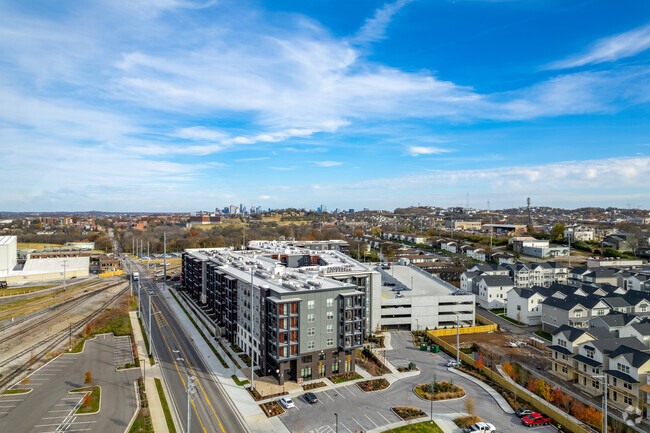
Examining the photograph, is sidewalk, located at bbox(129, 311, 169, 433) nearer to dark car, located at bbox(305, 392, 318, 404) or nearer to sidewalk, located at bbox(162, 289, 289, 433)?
sidewalk, located at bbox(162, 289, 289, 433)

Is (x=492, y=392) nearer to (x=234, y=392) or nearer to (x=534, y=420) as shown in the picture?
(x=534, y=420)

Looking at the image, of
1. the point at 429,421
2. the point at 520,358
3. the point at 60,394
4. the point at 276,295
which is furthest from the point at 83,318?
the point at 520,358

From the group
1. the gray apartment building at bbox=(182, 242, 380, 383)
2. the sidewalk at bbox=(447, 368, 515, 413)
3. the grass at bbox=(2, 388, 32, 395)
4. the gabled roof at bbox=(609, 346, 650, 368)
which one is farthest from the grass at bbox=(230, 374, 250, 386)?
the gabled roof at bbox=(609, 346, 650, 368)

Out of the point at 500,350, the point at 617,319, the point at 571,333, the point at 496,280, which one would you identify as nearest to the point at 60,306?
the point at 500,350

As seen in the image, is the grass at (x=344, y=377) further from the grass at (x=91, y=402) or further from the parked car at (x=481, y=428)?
the grass at (x=91, y=402)

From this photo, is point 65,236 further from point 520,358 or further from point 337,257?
point 520,358

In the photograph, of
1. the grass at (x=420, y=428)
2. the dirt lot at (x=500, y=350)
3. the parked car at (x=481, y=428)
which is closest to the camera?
the parked car at (x=481, y=428)

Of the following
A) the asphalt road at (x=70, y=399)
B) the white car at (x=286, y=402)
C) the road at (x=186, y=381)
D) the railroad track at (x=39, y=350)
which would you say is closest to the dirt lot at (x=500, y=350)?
the white car at (x=286, y=402)
